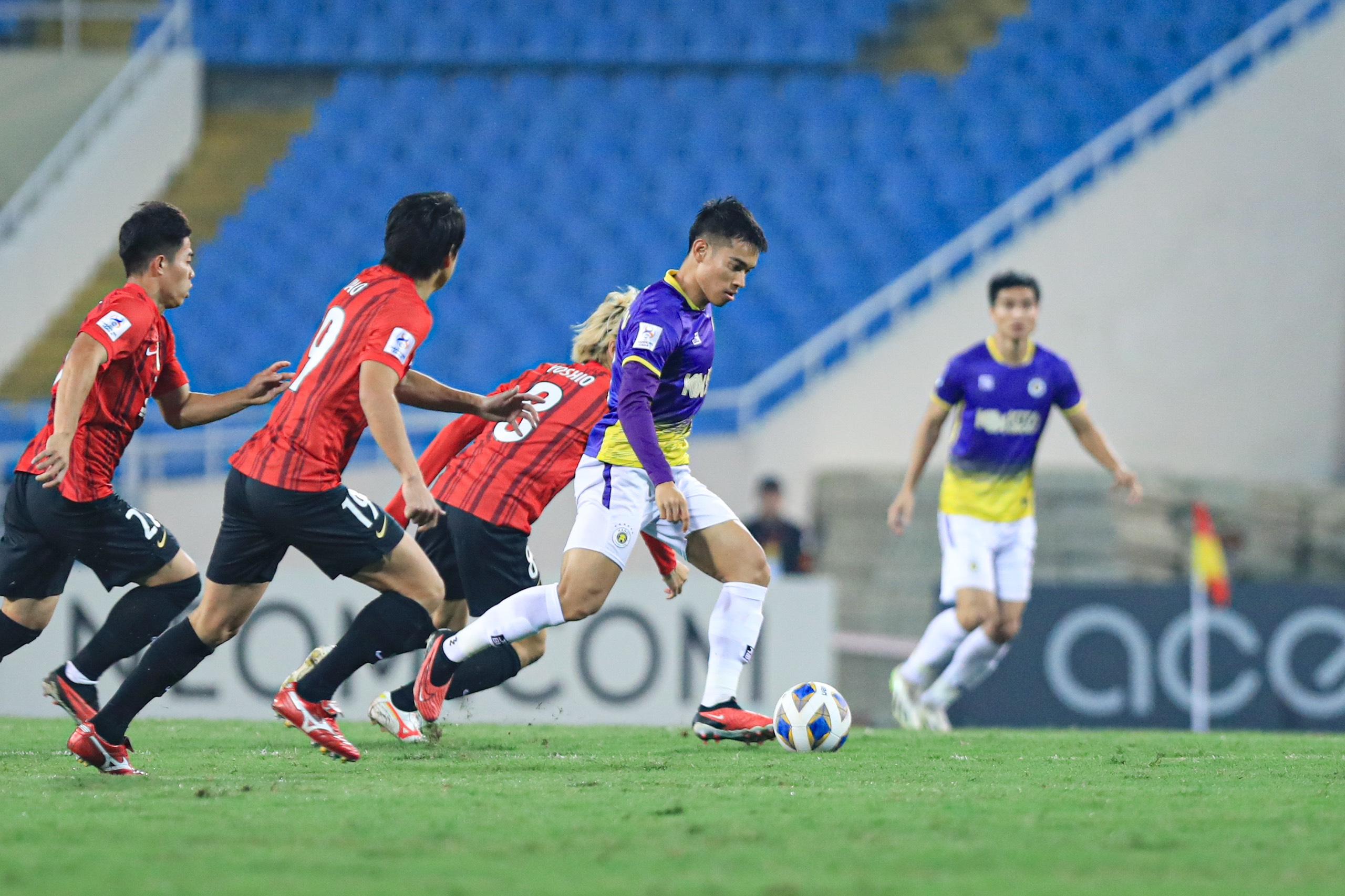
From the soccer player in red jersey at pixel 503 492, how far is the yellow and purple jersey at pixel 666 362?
0.92 feet

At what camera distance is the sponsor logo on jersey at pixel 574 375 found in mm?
6875

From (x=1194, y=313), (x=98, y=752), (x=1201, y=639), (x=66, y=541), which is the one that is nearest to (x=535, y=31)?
(x=1194, y=313)

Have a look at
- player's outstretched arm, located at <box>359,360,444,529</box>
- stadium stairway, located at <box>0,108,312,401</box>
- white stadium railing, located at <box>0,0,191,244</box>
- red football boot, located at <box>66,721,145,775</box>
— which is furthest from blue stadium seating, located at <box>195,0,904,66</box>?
red football boot, located at <box>66,721,145,775</box>

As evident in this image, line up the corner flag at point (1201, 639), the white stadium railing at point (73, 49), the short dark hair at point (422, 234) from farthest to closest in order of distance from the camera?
the white stadium railing at point (73, 49)
the corner flag at point (1201, 639)
the short dark hair at point (422, 234)

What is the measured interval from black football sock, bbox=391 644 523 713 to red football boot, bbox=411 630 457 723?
20 millimetres

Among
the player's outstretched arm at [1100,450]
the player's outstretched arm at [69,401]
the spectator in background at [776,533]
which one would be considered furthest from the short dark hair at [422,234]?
the spectator in background at [776,533]

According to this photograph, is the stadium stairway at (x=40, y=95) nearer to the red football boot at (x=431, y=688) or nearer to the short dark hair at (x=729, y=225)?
the red football boot at (x=431, y=688)

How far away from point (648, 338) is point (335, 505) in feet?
4.36

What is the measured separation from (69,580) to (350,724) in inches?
116

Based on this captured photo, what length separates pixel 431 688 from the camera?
20.2ft

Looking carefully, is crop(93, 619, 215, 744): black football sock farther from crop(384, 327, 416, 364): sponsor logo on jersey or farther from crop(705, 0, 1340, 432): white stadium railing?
crop(705, 0, 1340, 432): white stadium railing

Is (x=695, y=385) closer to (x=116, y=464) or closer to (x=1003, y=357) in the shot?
(x=116, y=464)

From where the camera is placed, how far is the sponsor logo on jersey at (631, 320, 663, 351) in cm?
600

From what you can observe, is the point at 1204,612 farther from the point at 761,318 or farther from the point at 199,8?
the point at 199,8
